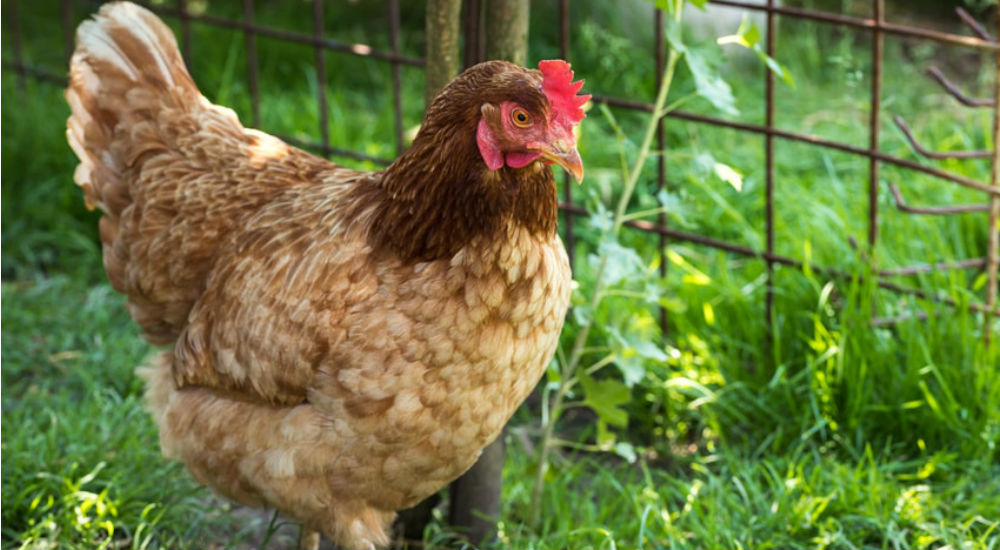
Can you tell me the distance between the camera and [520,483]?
12.5ft

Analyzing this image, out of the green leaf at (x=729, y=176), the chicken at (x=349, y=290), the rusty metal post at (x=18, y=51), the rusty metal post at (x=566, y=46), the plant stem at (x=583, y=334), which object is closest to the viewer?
the chicken at (x=349, y=290)

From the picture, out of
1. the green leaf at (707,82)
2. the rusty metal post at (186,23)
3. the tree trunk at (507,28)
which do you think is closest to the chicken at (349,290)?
the tree trunk at (507,28)

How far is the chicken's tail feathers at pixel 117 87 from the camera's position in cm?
340

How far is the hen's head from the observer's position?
2.50m

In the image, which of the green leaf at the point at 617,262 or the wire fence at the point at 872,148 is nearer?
the green leaf at the point at 617,262

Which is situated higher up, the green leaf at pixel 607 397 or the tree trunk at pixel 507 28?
the tree trunk at pixel 507 28

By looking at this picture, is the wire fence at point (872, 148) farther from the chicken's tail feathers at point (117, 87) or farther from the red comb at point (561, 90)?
the red comb at point (561, 90)

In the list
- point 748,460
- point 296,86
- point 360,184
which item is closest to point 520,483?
point 748,460

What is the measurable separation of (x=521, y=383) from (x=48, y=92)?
13.3ft

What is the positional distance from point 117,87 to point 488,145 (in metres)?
1.36

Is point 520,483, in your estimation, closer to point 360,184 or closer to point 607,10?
point 360,184

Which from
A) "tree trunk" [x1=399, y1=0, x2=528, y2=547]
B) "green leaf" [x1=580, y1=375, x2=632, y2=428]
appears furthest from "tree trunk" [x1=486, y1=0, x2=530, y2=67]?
"green leaf" [x1=580, y1=375, x2=632, y2=428]

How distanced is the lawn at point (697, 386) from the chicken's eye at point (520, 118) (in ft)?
2.91

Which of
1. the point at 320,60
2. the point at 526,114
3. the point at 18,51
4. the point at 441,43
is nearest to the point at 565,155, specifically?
the point at 526,114
